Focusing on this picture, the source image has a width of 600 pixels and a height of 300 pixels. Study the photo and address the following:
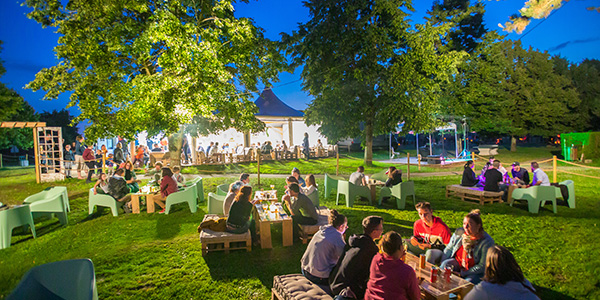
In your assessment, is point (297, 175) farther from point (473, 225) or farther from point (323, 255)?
point (473, 225)

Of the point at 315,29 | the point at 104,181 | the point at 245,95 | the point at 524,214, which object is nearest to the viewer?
the point at 524,214

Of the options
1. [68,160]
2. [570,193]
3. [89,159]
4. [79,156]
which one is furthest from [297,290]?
[68,160]

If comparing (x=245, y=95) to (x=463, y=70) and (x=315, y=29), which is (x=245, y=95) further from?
(x=463, y=70)

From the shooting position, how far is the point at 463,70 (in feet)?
71.0

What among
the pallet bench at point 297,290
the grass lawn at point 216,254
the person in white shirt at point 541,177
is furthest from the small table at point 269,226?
the person in white shirt at point 541,177

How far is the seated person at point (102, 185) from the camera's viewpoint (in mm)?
7934

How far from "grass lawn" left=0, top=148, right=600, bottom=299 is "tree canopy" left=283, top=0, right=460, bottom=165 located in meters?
7.57

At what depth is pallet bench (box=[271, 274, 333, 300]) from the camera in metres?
2.96

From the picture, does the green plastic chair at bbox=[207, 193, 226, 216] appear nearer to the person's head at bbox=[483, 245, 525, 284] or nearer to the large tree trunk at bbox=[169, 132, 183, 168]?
the person's head at bbox=[483, 245, 525, 284]

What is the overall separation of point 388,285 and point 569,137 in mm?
22524

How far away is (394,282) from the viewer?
102 inches

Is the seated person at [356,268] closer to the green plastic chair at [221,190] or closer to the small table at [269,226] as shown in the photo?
the small table at [269,226]

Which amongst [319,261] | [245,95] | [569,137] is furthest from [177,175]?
[569,137]

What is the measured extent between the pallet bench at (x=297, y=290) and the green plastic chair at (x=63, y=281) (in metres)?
1.75
